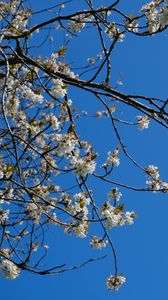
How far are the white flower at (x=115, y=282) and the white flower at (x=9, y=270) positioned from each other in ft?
3.00

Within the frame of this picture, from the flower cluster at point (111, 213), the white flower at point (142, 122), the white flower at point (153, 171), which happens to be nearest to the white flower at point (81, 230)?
the flower cluster at point (111, 213)

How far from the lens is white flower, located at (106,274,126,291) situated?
4.98 meters

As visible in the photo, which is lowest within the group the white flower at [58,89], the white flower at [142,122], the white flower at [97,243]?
the white flower at [97,243]

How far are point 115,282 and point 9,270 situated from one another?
42.3 inches

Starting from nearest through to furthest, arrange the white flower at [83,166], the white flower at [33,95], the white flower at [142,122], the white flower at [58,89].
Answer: the white flower at [83,166], the white flower at [58,89], the white flower at [33,95], the white flower at [142,122]

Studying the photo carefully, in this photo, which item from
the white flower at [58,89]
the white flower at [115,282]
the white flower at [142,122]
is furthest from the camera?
the white flower at [142,122]

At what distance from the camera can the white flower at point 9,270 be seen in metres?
5.20

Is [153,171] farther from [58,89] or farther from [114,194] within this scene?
[58,89]

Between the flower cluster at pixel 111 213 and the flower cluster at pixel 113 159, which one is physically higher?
the flower cluster at pixel 113 159

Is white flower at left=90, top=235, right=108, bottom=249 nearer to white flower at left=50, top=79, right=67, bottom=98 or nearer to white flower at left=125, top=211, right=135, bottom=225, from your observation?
white flower at left=125, top=211, right=135, bottom=225

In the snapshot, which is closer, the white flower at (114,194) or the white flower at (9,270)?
the white flower at (114,194)

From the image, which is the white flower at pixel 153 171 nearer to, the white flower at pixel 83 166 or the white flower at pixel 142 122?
the white flower at pixel 142 122

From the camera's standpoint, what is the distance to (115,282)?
492 centimetres

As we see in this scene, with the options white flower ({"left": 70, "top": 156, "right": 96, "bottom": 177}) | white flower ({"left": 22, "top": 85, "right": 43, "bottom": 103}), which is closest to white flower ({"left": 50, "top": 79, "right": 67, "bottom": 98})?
white flower ({"left": 22, "top": 85, "right": 43, "bottom": 103})
